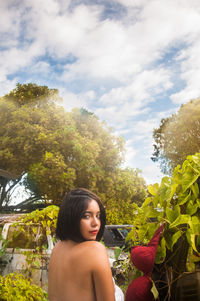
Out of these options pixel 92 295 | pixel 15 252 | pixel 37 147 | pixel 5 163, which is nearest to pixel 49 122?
pixel 37 147

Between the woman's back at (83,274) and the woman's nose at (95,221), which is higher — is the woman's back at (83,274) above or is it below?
below

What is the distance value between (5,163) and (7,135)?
150cm

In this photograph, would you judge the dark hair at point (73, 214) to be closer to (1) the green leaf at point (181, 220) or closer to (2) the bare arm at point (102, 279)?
(2) the bare arm at point (102, 279)

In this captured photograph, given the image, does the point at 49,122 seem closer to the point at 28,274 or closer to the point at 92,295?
the point at 28,274

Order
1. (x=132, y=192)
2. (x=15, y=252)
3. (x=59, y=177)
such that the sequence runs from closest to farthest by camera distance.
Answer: (x=15, y=252) → (x=59, y=177) → (x=132, y=192)

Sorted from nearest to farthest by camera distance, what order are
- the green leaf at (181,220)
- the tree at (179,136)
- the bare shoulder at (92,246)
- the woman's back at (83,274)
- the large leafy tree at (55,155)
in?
the green leaf at (181,220)
the woman's back at (83,274)
the bare shoulder at (92,246)
the large leafy tree at (55,155)
the tree at (179,136)

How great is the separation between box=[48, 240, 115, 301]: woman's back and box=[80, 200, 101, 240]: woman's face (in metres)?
0.07

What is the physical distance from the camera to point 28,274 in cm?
466

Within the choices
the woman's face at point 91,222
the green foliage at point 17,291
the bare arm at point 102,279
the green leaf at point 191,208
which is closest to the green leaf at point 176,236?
the green leaf at point 191,208

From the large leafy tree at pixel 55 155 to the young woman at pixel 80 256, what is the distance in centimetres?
973

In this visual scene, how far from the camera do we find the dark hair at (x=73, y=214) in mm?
1631

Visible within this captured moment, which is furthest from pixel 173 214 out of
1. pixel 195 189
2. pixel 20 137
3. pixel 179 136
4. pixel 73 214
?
pixel 179 136

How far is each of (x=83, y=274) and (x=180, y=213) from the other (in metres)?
0.71

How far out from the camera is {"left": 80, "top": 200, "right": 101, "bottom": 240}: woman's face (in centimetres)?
161
